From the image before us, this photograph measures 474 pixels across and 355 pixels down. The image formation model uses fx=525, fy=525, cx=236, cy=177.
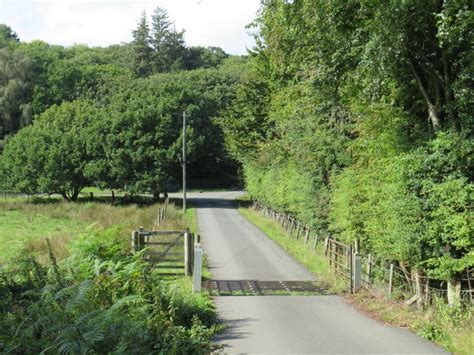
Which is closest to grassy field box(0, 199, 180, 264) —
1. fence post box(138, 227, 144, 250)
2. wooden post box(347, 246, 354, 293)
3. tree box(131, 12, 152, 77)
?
fence post box(138, 227, 144, 250)

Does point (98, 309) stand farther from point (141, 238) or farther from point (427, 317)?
point (141, 238)

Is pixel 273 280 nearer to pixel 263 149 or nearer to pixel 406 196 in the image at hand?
pixel 406 196

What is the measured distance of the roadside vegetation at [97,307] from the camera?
290 inches

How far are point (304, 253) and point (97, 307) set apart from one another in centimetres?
1354

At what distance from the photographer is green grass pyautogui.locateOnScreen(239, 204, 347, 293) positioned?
15837 mm

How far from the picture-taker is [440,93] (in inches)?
508

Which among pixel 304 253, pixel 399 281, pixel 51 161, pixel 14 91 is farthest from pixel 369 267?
pixel 14 91

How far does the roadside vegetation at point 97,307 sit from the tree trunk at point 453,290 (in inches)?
215

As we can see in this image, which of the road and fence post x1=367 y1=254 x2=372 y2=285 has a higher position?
fence post x1=367 y1=254 x2=372 y2=285

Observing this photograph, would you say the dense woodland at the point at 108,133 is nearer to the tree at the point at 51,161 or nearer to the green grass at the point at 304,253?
the tree at the point at 51,161

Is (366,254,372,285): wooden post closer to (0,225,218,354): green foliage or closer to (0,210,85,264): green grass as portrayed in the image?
(0,225,218,354): green foliage

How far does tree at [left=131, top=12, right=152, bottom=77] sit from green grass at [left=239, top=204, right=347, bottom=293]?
81.3 metres

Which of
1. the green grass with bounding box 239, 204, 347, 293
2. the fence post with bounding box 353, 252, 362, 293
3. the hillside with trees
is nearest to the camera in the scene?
the hillside with trees

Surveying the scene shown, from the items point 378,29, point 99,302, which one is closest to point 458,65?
point 378,29
